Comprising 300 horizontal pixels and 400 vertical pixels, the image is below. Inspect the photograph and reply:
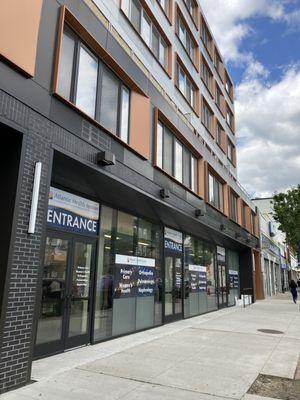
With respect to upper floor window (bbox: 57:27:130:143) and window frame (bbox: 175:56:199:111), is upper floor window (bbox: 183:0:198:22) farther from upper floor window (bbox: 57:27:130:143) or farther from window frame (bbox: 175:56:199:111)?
upper floor window (bbox: 57:27:130:143)

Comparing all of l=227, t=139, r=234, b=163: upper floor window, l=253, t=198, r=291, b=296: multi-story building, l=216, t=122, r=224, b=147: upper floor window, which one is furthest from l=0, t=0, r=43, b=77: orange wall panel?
l=253, t=198, r=291, b=296: multi-story building

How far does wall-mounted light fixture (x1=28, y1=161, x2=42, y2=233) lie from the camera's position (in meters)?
6.52

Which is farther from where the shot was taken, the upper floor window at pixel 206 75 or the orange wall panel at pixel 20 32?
the upper floor window at pixel 206 75

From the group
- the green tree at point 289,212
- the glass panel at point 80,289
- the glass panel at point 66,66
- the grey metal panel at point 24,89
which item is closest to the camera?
the grey metal panel at point 24,89

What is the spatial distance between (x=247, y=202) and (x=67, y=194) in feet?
77.6

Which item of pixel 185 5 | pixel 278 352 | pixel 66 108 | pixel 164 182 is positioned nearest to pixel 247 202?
pixel 185 5

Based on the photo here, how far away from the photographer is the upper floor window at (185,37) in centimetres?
1942

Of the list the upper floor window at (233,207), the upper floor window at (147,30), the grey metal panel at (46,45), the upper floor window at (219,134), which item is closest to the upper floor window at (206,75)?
Answer: the upper floor window at (219,134)

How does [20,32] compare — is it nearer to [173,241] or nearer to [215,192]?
[173,241]

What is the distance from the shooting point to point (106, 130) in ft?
30.6

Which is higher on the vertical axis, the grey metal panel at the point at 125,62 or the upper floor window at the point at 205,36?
the upper floor window at the point at 205,36

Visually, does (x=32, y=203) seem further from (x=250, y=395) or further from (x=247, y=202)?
(x=247, y=202)

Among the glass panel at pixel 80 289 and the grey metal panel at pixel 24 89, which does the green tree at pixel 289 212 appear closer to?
the glass panel at pixel 80 289

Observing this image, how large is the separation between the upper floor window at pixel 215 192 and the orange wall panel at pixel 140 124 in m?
8.04
